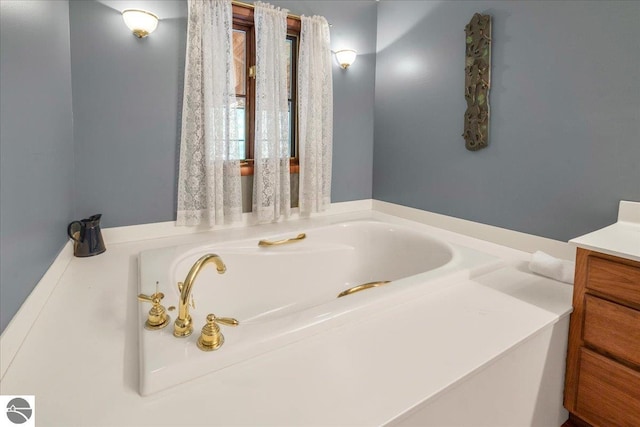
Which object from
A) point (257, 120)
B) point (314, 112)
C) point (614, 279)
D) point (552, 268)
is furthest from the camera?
point (314, 112)

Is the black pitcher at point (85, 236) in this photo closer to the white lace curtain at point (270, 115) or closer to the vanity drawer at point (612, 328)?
the white lace curtain at point (270, 115)

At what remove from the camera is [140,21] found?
1.85 meters

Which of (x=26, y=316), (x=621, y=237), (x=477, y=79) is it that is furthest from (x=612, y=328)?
(x=26, y=316)

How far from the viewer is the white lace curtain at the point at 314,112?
2443mm

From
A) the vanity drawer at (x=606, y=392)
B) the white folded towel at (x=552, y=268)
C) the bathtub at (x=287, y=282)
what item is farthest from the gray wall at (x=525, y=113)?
the vanity drawer at (x=606, y=392)

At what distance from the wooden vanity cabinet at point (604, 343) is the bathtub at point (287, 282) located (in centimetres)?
44

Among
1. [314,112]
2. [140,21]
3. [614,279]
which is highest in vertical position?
[140,21]

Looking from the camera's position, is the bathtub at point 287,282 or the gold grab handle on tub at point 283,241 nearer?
the bathtub at point 287,282

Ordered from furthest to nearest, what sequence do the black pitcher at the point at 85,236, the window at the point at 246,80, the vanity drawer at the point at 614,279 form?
the window at the point at 246,80 → the black pitcher at the point at 85,236 → the vanity drawer at the point at 614,279

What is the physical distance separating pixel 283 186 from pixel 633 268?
73.7 inches

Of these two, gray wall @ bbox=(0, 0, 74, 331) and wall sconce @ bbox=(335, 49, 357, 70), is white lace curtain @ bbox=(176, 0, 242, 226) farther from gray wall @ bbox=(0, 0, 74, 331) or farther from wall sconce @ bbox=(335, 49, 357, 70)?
wall sconce @ bbox=(335, 49, 357, 70)

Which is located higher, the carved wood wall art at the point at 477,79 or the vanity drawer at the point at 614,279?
the carved wood wall art at the point at 477,79

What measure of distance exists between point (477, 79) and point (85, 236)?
7.75 feet

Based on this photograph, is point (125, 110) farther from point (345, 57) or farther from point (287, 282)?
point (345, 57)
